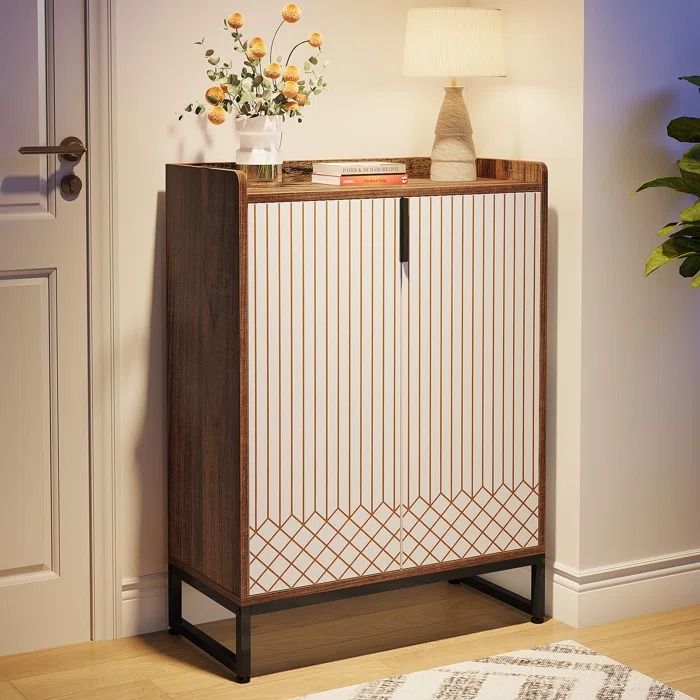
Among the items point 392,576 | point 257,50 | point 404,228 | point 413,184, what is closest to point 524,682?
point 392,576

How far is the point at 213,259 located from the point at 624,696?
52.8 inches

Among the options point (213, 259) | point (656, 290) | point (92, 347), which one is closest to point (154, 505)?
point (92, 347)

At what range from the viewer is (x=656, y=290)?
3387mm

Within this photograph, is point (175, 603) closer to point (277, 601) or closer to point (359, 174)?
point (277, 601)

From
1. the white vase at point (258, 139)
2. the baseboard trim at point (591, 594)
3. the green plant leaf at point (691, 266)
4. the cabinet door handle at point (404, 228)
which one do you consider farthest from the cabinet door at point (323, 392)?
the green plant leaf at point (691, 266)

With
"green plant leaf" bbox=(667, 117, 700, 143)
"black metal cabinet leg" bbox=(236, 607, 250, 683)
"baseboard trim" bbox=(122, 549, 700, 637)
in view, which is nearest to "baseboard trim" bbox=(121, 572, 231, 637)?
"baseboard trim" bbox=(122, 549, 700, 637)

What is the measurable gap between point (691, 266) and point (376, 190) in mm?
797

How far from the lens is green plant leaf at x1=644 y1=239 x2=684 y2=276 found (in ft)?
10.2

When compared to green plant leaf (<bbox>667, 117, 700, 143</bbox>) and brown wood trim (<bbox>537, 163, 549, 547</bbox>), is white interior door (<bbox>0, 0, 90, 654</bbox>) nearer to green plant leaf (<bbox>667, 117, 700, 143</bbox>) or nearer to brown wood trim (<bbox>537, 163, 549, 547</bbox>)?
brown wood trim (<bbox>537, 163, 549, 547</bbox>)

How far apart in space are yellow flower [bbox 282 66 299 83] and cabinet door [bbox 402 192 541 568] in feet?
1.33

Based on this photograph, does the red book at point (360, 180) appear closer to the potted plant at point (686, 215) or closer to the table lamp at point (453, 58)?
the table lamp at point (453, 58)

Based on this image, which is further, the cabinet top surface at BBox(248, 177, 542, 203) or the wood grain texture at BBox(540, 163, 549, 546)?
the wood grain texture at BBox(540, 163, 549, 546)

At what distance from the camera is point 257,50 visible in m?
3.05

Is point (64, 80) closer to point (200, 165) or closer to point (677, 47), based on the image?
point (200, 165)
